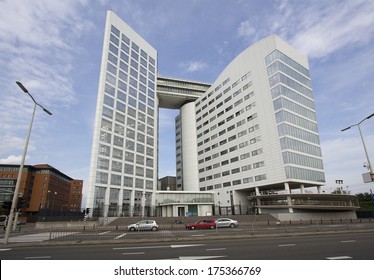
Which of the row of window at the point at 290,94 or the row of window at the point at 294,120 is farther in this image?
the row of window at the point at 290,94

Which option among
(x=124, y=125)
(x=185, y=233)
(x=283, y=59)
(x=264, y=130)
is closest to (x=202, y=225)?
(x=185, y=233)

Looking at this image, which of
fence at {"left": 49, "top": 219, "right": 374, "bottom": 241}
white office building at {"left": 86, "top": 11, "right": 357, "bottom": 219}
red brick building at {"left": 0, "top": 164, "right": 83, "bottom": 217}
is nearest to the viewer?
fence at {"left": 49, "top": 219, "right": 374, "bottom": 241}

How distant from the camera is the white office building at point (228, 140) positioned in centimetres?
6088

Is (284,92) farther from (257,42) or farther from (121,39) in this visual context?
(121,39)

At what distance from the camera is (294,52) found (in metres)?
72.9

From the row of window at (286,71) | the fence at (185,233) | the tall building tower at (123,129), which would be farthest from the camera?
the row of window at (286,71)

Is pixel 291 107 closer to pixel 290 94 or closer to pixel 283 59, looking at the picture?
pixel 290 94

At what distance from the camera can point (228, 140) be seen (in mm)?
79062

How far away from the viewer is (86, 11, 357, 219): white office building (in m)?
60.9

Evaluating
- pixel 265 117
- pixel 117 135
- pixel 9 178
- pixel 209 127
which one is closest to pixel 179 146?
pixel 209 127

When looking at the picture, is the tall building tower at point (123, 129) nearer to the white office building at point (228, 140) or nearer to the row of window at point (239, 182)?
the white office building at point (228, 140)

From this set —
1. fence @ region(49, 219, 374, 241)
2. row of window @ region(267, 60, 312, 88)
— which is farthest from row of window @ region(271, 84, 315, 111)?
fence @ region(49, 219, 374, 241)

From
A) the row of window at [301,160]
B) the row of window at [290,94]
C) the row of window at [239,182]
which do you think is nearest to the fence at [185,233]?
the row of window at [301,160]

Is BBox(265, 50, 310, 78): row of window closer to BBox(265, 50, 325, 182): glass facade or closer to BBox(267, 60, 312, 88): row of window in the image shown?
BBox(265, 50, 325, 182): glass facade
